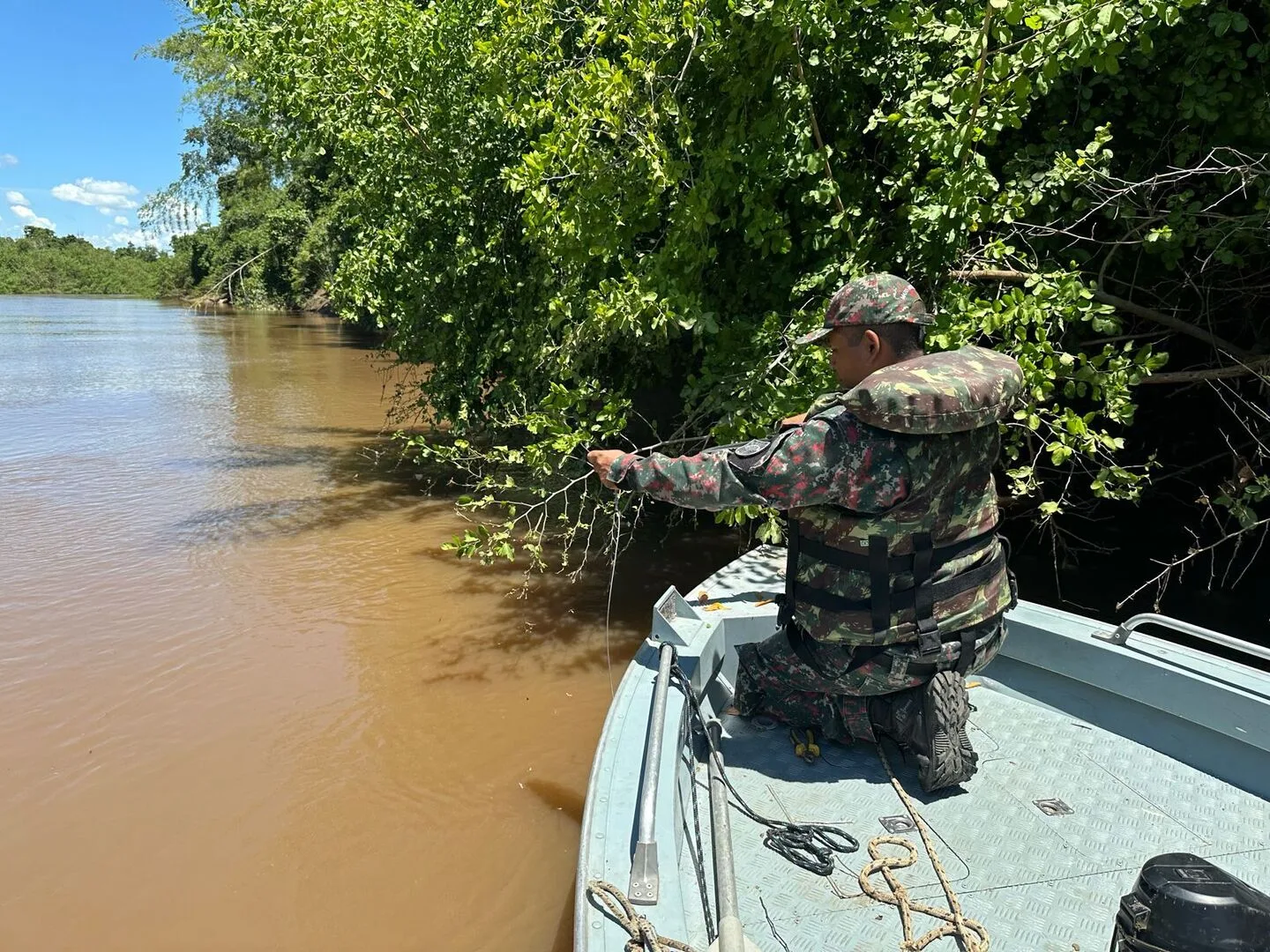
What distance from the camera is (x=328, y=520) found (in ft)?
27.1

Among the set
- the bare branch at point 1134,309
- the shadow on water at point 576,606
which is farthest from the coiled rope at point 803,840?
the bare branch at point 1134,309

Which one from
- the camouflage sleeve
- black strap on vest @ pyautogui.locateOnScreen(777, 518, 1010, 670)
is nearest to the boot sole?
black strap on vest @ pyautogui.locateOnScreen(777, 518, 1010, 670)

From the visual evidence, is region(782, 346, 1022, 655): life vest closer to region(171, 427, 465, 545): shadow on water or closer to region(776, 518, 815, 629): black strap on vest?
region(776, 518, 815, 629): black strap on vest

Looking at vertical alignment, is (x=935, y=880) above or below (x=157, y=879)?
above

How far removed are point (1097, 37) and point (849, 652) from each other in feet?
8.59

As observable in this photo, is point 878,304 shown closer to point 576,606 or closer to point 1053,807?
point 1053,807

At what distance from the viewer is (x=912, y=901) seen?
7.74 ft

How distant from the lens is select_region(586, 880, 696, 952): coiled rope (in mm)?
1799

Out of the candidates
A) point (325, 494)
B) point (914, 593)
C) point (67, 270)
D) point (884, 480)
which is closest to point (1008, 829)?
point (914, 593)

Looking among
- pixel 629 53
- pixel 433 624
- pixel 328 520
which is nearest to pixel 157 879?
pixel 433 624

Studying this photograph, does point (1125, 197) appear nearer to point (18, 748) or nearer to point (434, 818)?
point (434, 818)

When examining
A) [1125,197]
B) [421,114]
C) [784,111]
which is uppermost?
[421,114]

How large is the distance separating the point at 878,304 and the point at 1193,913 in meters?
1.72

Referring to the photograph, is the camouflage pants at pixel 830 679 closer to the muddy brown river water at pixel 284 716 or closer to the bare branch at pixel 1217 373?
the muddy brown river water at pixel 284 716
